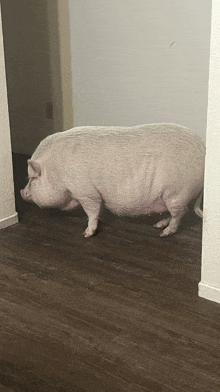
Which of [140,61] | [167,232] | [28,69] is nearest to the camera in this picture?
[167,232]

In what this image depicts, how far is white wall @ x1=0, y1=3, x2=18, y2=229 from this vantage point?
275 cm

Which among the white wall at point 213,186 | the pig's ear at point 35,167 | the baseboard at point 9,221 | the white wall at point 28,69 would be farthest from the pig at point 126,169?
the white wall at point 28,69

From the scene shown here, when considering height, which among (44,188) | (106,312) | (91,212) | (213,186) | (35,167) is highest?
(213,186)

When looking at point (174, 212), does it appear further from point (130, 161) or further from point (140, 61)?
point (140, 61)

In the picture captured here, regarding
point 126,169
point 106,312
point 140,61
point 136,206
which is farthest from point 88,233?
point 140,61

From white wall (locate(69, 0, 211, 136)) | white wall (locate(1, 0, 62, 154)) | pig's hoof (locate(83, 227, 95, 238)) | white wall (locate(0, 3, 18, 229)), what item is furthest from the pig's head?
white wall (locate(1, 0, 62, 154))

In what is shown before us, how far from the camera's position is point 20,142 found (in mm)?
4695

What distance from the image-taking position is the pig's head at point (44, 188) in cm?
281

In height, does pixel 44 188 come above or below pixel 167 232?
above

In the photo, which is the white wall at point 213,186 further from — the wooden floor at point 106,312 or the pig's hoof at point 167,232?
the pig's hoof at point 167,232

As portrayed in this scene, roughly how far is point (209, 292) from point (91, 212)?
97 cm

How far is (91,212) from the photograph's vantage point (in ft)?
9.24

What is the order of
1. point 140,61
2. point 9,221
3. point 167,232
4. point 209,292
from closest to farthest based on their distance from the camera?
1. point 209,292
2. point 167,232
3. point 9,221
4. point 140,61

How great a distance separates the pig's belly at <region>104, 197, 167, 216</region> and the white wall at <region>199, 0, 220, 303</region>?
0.73 m
